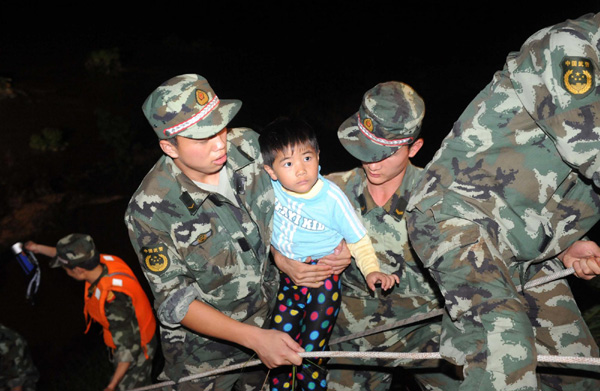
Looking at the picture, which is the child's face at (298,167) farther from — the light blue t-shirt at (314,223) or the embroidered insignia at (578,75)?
the embroidered insignia at (578,75)

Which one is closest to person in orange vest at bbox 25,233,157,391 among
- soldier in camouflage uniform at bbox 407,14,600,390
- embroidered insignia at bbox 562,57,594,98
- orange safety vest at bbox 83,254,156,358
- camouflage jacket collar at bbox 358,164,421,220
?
orange safety vest at bbox 83,254,156,358

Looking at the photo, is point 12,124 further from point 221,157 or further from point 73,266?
point 221,157

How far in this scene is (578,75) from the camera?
205 cm

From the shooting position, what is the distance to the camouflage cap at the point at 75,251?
4.17m

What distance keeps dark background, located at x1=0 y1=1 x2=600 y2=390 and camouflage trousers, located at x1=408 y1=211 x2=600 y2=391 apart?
398cm

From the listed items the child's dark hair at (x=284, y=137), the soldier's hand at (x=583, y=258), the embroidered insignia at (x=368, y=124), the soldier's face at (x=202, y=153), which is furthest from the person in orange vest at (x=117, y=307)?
the soldier's hand at (x=583, y=258)

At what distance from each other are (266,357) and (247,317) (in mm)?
471

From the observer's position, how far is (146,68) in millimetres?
15359

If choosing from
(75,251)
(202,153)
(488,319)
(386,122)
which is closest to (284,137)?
(202,153)

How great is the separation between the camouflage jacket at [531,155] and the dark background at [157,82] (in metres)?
3.88

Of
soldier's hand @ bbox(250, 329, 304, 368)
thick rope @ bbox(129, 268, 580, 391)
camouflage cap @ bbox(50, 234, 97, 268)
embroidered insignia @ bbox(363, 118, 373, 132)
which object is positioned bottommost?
camouflage cap @ bbox(50, 234, 97, 268)

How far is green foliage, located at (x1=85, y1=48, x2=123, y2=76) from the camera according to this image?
1537cm

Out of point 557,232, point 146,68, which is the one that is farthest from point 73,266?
point 146,68

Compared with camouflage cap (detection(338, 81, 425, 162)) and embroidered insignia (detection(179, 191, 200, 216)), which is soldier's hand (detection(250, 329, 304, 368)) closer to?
Result: embroidered insignia (detection(179, 191, 200, 216))
